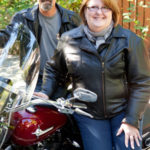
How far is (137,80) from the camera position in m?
2.02

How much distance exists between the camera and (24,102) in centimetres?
165

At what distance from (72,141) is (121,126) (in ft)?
1.23

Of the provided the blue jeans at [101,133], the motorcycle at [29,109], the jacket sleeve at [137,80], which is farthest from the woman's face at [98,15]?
the blue jeans at [101,133]

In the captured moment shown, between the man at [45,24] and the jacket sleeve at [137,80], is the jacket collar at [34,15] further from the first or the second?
the jacket sleeve at [137,80]

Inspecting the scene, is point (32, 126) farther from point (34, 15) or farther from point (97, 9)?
point (34, 15)

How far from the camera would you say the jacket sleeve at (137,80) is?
198 cm

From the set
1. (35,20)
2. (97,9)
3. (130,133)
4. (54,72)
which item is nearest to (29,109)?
(54,72)

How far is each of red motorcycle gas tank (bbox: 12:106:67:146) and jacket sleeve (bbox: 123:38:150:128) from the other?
0.54 m

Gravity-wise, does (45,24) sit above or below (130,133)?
above

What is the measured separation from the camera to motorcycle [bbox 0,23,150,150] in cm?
161

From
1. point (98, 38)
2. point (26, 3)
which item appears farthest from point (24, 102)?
point (26, 3)

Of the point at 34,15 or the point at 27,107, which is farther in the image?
the point at 34,15

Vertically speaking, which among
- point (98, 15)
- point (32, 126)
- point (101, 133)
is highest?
point (98, 15)

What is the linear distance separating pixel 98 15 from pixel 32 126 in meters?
0.88
